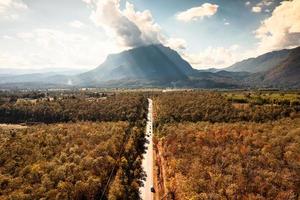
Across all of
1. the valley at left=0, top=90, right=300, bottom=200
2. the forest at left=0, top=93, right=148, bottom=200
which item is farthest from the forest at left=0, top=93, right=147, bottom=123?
→ the forest at left=0, top=93, right=148, bottom=200

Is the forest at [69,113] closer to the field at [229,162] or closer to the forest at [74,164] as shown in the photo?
the forest at [74,164]

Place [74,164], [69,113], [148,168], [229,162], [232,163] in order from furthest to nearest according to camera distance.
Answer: [69,113]
[148,168]
[229,162]
[232,163]
[74,164]

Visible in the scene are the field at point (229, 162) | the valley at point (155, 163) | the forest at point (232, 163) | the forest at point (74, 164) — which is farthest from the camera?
the field at point (229, 162)

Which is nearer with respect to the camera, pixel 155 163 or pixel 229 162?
pixel 229 162

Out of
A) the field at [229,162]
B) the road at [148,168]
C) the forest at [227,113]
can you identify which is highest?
the forest at [227,113]

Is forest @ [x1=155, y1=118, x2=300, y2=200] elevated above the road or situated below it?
above

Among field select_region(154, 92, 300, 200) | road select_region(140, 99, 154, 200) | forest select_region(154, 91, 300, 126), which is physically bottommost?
road select_region(140, 99, 154, 200)

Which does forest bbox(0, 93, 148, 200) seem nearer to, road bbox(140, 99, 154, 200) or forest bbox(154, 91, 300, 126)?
road bbox(140, 99, 154, 200)

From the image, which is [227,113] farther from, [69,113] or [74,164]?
[74,164]

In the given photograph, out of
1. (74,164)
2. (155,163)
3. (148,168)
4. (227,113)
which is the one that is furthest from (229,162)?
(227,113)

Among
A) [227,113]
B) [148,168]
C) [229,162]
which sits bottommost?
[148,168]

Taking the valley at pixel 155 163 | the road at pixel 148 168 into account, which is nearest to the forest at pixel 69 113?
the valley at pixel 155 163
